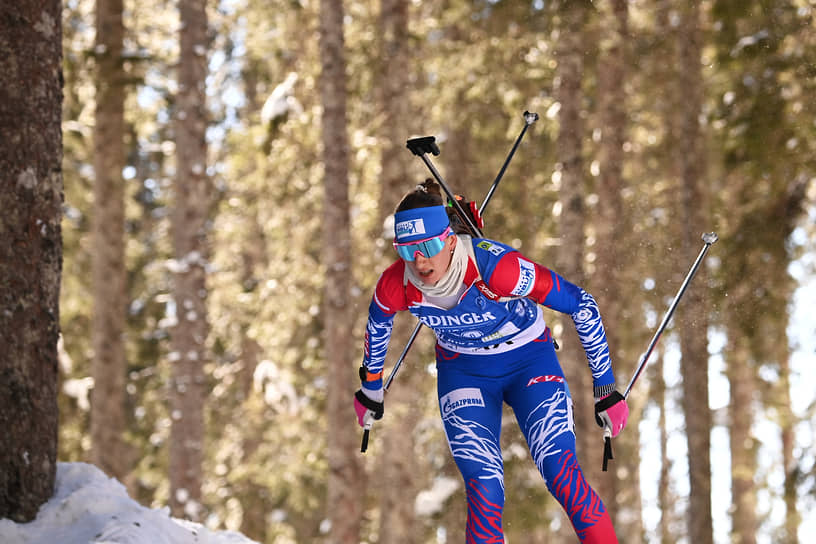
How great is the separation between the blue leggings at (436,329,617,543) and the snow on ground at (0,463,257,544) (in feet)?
5.71

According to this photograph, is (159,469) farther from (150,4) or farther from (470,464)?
(470,464)

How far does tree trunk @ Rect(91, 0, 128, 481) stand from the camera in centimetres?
1086

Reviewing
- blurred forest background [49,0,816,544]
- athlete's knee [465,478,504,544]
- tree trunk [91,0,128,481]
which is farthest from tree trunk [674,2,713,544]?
tree trunk [91,0,128,481]

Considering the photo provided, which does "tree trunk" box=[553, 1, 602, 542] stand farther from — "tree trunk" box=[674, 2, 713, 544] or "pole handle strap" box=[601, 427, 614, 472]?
"pole handle strap" box=[601, 427, 614, 472]

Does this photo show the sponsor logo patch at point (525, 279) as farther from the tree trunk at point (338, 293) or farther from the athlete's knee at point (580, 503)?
the tree trunk at point (338, 293)

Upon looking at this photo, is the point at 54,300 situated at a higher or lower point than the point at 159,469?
higher

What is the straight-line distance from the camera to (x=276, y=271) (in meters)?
13.4

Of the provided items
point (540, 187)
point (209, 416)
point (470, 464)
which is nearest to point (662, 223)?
point (540, 187)

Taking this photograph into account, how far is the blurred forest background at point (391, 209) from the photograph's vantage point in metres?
9.66

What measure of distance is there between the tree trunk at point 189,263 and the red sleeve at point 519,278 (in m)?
5.95

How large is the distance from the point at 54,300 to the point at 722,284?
8062 millimetres

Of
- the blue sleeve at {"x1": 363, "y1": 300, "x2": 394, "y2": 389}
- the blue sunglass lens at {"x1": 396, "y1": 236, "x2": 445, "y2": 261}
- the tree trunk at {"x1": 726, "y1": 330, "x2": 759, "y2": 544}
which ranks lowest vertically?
the tree trunk at {"x1": 726, "y1": 330, "x2": 759, "y2": 544}

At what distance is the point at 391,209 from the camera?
9.99 m

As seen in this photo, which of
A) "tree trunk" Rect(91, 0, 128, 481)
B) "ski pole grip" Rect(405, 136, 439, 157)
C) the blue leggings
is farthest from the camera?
"tree trunk" Rect(91, 0, 128, 481)
